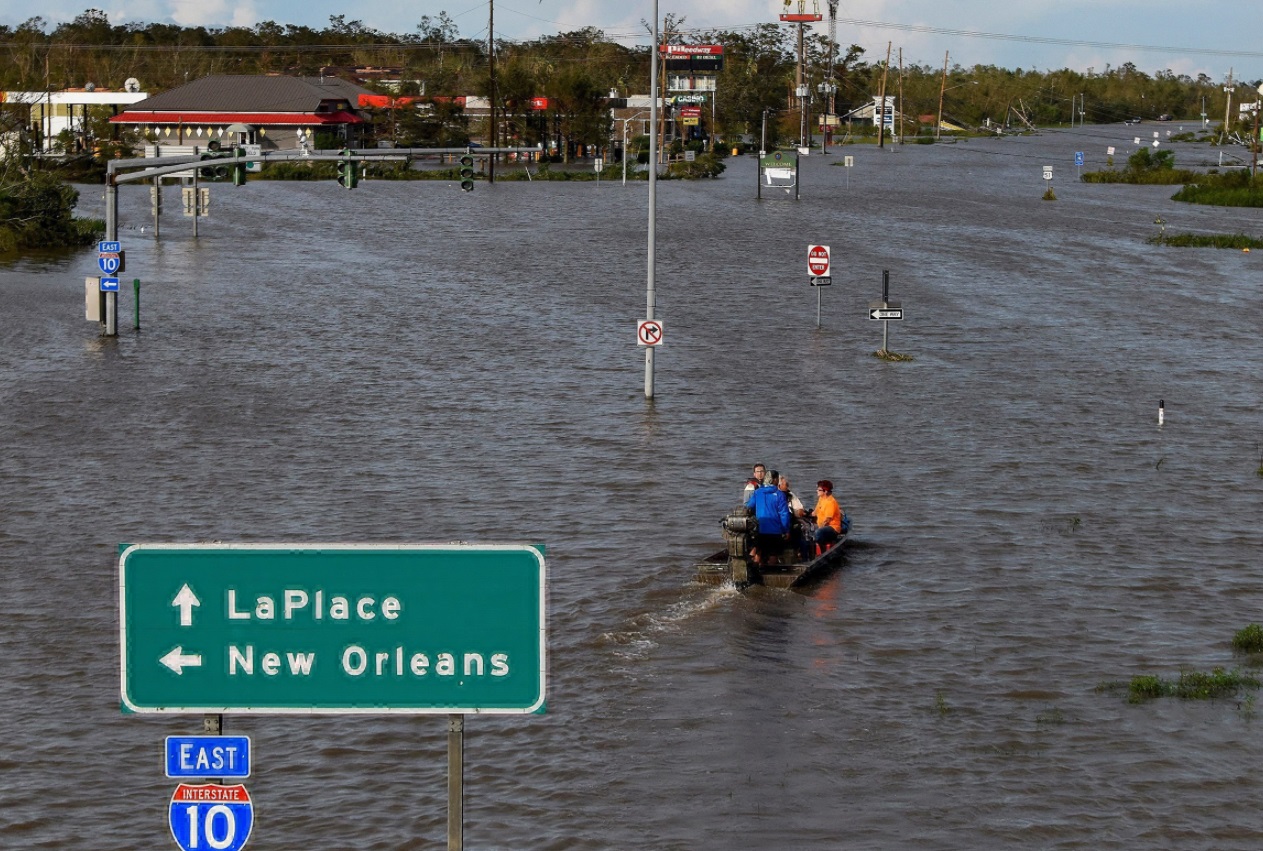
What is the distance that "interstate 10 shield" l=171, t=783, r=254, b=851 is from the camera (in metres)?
6.77

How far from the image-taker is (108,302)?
136 feet

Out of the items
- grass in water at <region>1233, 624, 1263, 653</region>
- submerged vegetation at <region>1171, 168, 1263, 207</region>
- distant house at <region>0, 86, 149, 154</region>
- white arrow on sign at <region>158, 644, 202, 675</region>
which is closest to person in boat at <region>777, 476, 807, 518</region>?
grass in water at <region>1233, 624, 1263, 653</region>

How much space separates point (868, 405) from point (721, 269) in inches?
1017

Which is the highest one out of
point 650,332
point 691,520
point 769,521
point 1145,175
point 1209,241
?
point 1145,175

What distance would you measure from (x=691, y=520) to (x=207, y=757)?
18094 millimetres

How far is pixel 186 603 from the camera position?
20.8 feet

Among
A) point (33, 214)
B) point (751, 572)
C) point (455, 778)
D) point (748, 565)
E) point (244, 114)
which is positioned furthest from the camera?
point (244, 114)

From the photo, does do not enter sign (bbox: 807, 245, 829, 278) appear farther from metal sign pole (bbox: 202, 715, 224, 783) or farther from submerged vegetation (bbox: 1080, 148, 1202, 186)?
submerged vegetation (bbox: 1080, 148, 1202, 186)

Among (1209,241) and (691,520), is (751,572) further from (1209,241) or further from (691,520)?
(1209,241)

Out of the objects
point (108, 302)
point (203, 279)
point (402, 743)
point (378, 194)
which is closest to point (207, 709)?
point (402, 743)

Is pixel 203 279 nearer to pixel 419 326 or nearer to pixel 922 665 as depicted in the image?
pixel 419 326

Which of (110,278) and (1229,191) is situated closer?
(110,278)

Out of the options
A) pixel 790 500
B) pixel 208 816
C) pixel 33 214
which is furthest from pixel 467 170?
pixel 208 816

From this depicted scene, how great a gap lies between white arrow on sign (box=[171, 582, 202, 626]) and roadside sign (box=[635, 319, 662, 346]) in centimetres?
2502
